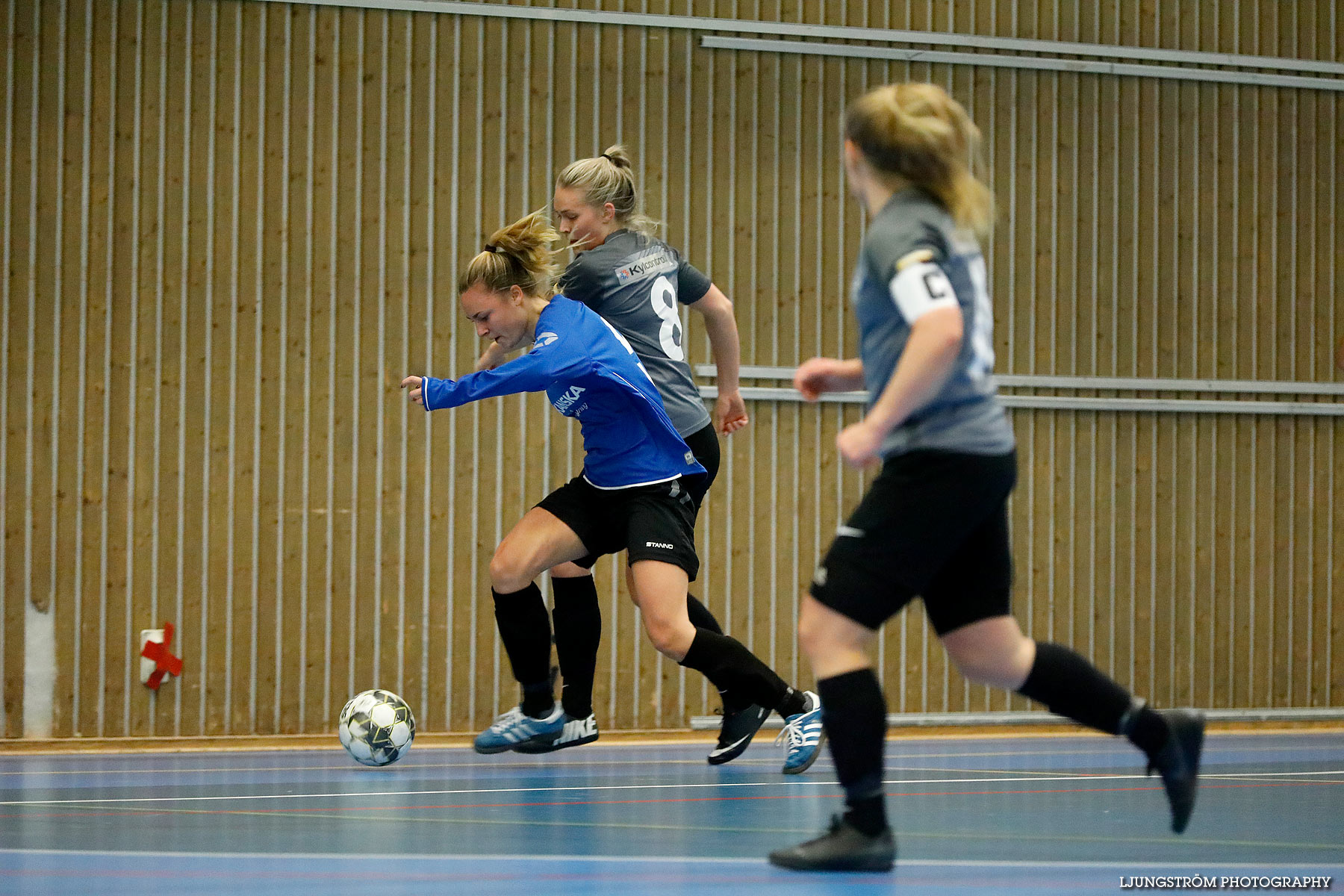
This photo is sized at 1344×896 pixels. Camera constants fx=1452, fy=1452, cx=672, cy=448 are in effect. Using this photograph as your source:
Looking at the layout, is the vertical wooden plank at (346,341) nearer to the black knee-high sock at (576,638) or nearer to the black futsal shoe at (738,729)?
the black knee-high sock at (576,638)

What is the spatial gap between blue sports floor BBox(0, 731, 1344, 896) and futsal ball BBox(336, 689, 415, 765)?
0.12 metres

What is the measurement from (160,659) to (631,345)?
351 cm

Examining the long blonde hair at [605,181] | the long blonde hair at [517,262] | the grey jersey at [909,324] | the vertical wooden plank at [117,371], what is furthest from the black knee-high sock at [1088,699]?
the vertical wooden plank at [117,371]

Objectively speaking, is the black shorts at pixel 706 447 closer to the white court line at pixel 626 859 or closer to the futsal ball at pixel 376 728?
the futsal ball at pixel 376 728

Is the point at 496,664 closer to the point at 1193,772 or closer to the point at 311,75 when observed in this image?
the point at 311,75

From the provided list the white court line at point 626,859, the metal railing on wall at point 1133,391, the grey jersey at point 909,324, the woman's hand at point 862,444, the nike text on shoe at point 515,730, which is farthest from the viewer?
the metal railing on wall at point 1133,391

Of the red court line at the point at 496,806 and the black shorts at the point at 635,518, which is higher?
the black shorts at the point at 635,518

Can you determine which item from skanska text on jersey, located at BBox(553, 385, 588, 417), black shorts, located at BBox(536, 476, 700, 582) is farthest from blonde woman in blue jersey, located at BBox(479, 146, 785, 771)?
skanska text on jersey, located at BBox(553, 385, 588, 417)

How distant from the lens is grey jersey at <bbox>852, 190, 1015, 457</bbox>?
2479 millimetres

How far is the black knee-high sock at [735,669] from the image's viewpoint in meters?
4.22

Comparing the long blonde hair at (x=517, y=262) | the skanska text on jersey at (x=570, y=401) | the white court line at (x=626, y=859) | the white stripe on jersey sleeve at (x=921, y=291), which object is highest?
the long blonde hair at (x=517, y=262)

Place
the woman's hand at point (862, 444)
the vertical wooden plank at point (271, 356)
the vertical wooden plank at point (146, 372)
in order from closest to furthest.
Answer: the woman's hand at point (862, 444) < the vertical wooden plank at point (146, 372) < the vertical wooden plank at point (271, 356)

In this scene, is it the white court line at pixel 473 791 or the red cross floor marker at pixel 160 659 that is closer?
the white court line at pixel 473 791

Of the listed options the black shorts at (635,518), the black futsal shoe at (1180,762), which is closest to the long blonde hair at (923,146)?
the black futsal shoe at (1180,762)
